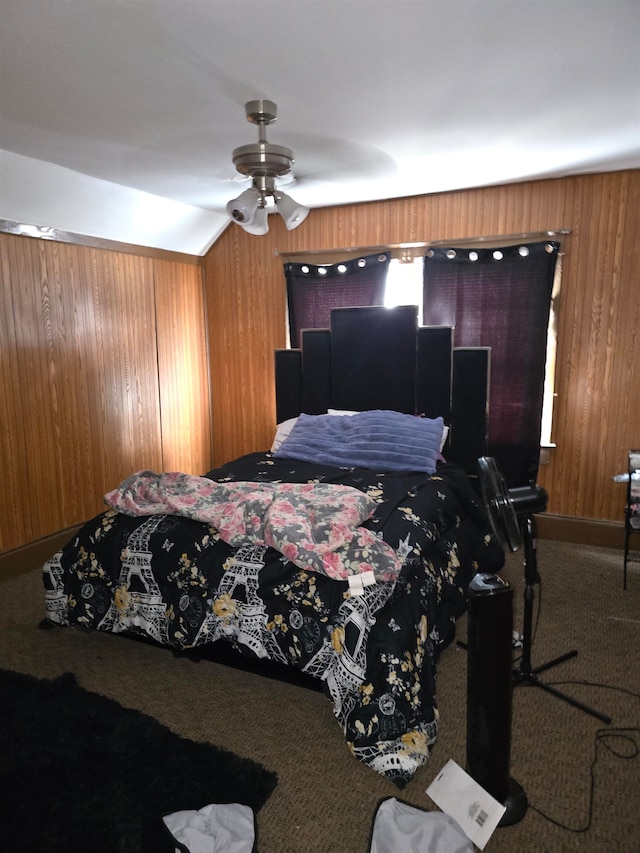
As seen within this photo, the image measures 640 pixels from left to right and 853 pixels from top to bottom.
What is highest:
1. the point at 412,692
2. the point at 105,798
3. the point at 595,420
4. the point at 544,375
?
the point at 544,375

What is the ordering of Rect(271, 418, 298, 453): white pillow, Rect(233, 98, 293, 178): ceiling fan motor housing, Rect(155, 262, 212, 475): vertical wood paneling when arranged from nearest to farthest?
Rect(233, 98, 293, 178): ceiling fan motor housing < Rect(271, 418, 298, 453): white pillow < Rect(155, 262, 212, 475): vertical wood paneling

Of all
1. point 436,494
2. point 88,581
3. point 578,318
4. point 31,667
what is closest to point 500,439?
point 578,318

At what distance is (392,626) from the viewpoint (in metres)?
1.95

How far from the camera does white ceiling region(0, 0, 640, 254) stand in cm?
179

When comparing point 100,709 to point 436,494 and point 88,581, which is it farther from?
point 436,494

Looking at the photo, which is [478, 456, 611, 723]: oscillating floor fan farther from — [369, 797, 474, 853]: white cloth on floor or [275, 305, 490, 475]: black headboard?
[275, 305, 490, 475]: black headboard

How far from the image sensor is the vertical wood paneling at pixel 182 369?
14.6ft

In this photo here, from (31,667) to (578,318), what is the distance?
3551 mm

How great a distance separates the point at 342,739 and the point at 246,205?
215cm

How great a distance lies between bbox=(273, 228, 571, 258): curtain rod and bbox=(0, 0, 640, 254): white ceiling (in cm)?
35

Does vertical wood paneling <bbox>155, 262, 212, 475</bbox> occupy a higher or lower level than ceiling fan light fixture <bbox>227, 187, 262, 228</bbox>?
lower

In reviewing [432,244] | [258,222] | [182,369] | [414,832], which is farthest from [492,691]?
[182,369]

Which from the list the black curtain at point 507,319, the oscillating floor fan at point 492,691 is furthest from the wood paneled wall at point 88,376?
the oscillating floor fan at point 492,691

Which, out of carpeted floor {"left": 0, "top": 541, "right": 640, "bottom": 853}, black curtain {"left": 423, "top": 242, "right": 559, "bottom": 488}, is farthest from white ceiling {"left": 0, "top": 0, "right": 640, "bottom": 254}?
carpeted floor {"left": 0, "top": 541, "right": 640, "bottom": 853}
